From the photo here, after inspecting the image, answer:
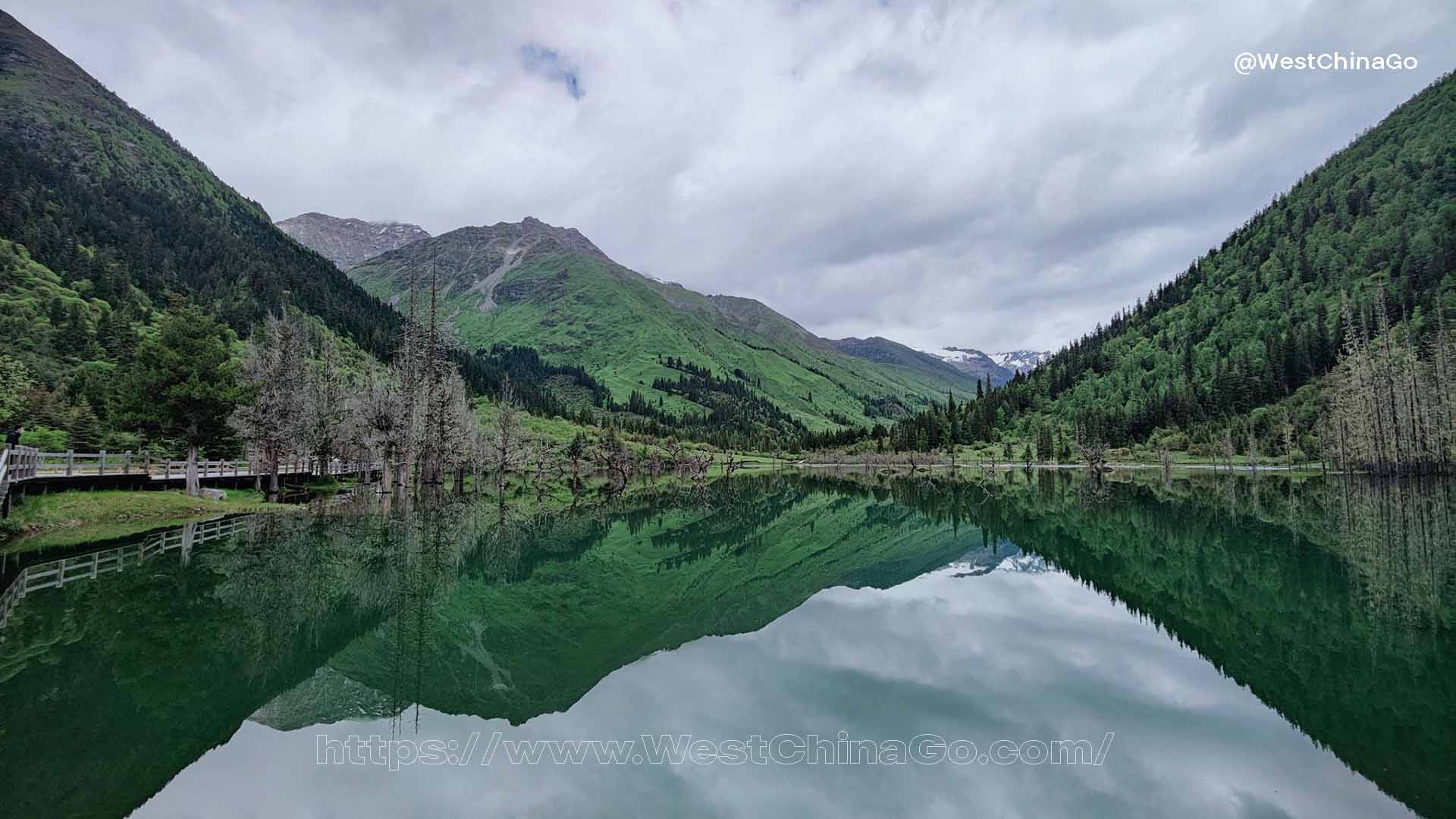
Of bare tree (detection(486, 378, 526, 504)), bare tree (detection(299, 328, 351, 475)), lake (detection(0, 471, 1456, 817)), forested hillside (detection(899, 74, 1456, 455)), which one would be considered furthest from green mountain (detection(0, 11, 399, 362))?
forested hillside (detection(899, 74, 1456, 455))

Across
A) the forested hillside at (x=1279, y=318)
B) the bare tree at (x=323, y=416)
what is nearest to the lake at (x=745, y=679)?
the bare tree at (x=323, y=416)

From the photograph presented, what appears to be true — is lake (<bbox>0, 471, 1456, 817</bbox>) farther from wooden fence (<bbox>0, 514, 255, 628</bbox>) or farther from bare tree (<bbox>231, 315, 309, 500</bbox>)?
bare tree (<bbox>231, 315, 309, 500</bbox>)

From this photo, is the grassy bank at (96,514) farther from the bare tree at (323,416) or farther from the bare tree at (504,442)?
the bare tree at (504,442)

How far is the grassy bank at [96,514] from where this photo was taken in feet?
84.7

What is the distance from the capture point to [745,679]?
42.1ft

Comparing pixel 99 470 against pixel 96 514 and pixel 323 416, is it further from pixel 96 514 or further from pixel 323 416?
pixel 323 416

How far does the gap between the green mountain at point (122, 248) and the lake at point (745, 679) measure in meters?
87.5

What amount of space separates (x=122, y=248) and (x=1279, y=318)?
266978 mm

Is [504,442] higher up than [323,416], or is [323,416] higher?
[323,416]

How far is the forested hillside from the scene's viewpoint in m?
125

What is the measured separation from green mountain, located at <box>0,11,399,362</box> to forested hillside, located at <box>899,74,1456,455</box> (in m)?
157

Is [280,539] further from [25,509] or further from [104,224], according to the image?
[104,224]

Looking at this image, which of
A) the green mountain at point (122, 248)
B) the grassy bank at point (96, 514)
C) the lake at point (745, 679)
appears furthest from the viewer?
the green mountain at point (122, 248)

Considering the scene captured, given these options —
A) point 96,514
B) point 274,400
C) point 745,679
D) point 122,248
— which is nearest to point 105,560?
point 96,514
